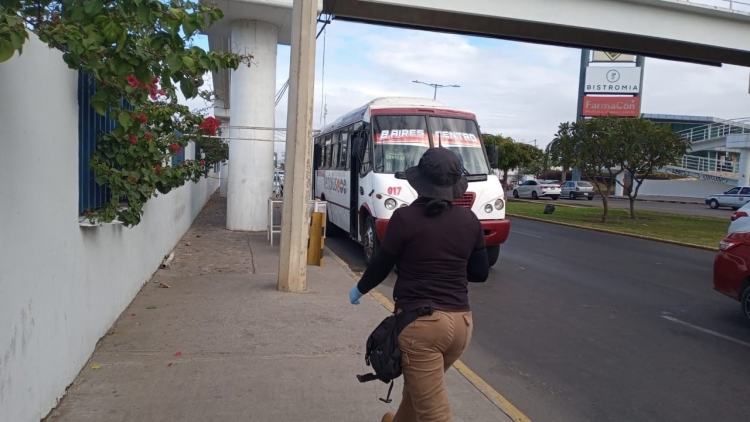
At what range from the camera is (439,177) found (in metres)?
3.25

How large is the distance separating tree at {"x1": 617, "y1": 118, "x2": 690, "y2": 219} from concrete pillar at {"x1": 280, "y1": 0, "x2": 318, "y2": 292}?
59.1 ft

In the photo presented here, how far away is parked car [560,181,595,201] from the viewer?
153 ft

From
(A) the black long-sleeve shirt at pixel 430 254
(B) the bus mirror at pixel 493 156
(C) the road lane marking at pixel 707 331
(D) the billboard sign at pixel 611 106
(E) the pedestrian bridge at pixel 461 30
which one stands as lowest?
(C) the road lane marking at pixel 707 331

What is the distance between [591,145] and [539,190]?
21627 millimetres

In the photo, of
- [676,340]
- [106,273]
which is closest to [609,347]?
[676,340]

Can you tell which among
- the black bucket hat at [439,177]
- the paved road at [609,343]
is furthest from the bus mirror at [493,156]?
the black bucket hat at [439,177]

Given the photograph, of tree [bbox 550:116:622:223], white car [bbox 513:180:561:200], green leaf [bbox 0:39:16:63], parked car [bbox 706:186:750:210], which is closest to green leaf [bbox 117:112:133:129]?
green leaf [bbox 0:39:16:63]

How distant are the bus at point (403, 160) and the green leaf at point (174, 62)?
664 cm

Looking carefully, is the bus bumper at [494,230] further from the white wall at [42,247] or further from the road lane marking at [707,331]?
the white wall at [42,247]

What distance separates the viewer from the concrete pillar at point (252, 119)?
49.1ft

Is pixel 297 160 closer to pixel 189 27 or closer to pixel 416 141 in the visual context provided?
pixel 416 141

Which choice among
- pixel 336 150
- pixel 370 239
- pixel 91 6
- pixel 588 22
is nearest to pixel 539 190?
pixel 588 22

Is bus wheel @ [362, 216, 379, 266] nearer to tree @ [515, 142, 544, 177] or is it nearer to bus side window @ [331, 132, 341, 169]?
bus side window @ [331, 132, 341, 169]

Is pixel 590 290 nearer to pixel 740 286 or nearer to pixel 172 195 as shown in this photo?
pixel 740 286
